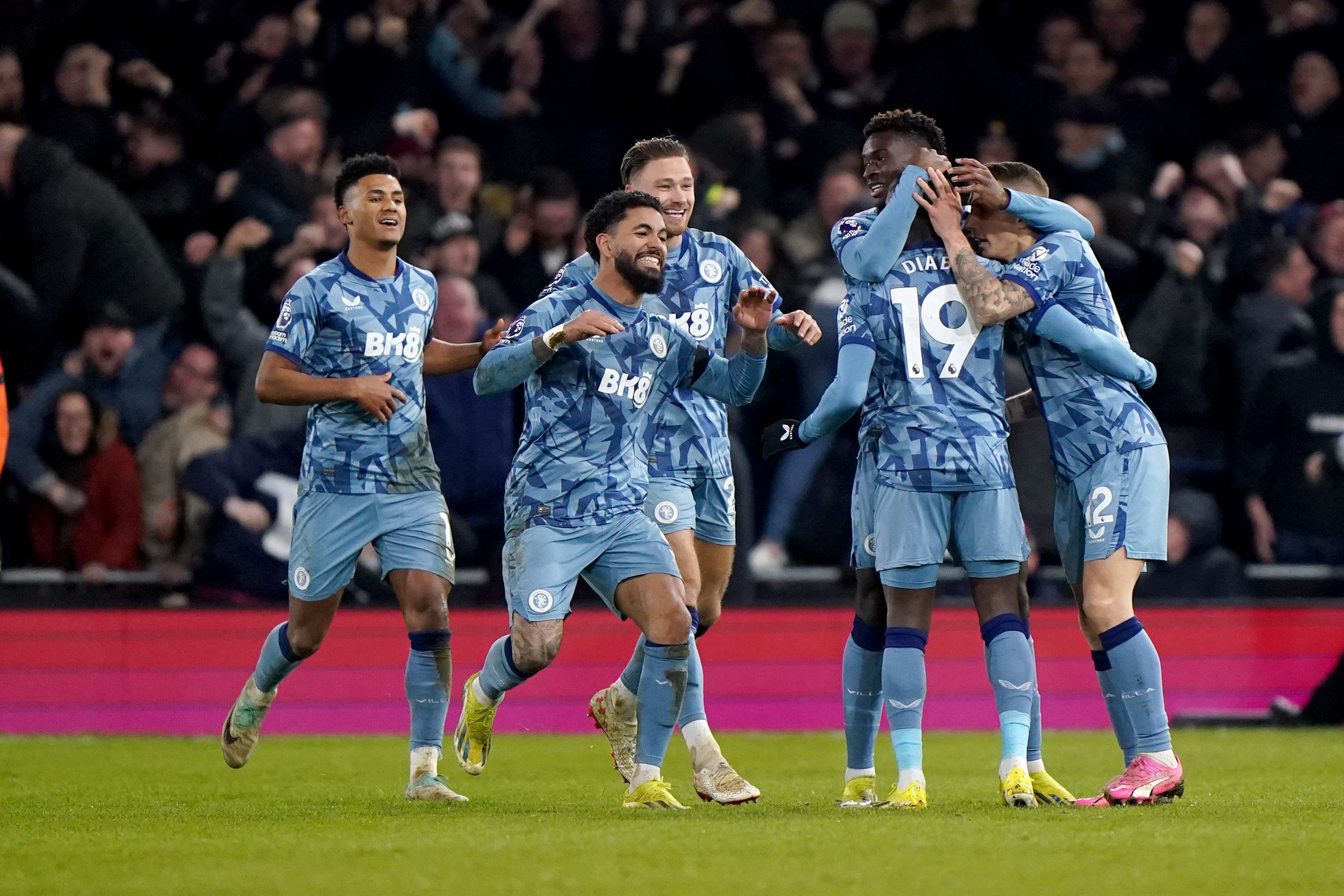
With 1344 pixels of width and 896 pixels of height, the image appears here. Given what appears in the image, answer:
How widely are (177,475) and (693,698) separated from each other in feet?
18.0

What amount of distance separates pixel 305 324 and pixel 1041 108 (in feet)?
28.7

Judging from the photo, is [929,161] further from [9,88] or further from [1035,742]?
[9,88]

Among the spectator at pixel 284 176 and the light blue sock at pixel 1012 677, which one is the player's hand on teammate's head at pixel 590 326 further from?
the spectator at pixel 284 176

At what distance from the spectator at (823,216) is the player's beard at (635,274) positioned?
6496 mm

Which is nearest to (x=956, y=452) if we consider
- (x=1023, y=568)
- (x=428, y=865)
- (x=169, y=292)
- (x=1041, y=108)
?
(x=1023, y=568)

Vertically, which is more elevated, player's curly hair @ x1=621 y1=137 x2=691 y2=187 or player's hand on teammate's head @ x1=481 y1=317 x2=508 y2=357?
player's curly hair @ x1=621 y1=137 x2=691 y2=187

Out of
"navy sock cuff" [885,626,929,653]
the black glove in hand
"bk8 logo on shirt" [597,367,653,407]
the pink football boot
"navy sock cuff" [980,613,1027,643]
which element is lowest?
the pink football boot

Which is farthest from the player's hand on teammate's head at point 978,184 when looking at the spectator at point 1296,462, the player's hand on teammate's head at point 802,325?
the spectator at point 1296,462

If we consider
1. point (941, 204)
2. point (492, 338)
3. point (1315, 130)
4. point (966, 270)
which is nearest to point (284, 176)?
point (492, 338)

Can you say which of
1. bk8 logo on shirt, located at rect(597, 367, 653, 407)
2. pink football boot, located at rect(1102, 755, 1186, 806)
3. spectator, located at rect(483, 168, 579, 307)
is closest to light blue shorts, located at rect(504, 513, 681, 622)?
bk8 logo on shirt, located at rect(597, 367, 653, 407)

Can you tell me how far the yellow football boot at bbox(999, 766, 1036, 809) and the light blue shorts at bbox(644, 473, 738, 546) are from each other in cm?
168

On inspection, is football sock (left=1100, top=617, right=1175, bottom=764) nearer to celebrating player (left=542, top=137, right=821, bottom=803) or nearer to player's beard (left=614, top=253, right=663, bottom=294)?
celebrating player (left=542, top=137, right=821, bottom=803)

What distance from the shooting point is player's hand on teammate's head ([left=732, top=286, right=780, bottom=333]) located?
21.0 ft

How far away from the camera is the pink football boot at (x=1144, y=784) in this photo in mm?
6230
